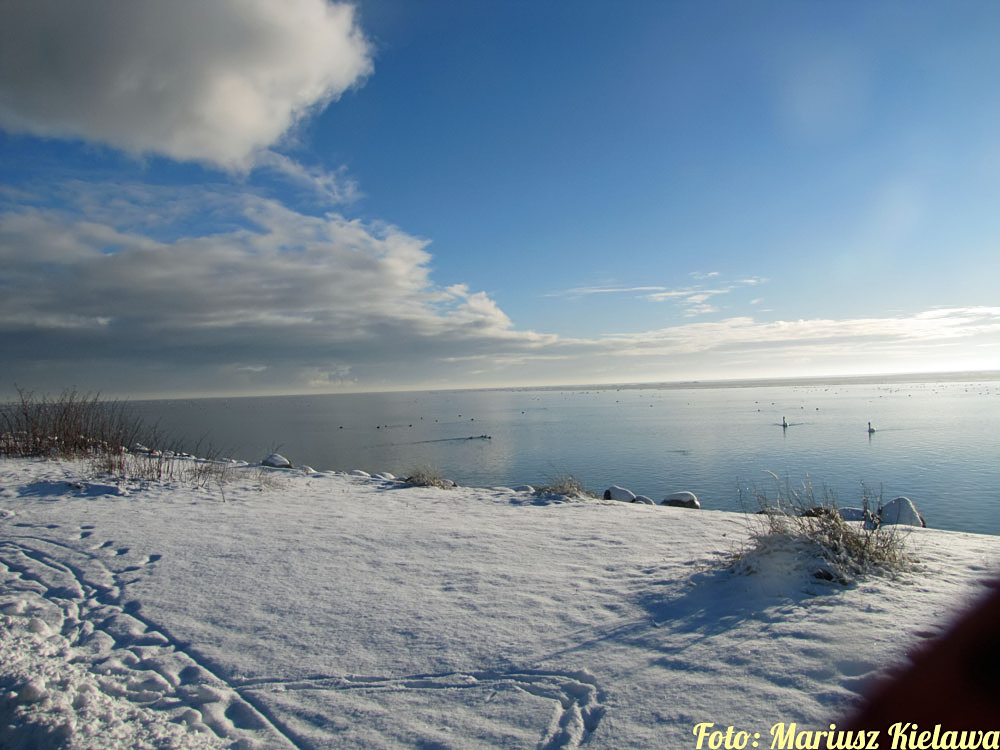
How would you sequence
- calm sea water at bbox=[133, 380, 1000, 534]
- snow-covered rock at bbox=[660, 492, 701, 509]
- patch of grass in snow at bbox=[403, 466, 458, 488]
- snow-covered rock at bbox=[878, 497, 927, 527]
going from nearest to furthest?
snow-covered rock at bbox=[878, 497, 927, 527] < patch of grass in snow at bbox=[403, 466, 458, 488] < snow-covered rock at bbox=[660, 492, 701, 509] < calm sea water at bbox=[133, 380, 1000, 534]

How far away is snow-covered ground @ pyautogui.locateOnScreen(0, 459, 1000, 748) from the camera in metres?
3.21

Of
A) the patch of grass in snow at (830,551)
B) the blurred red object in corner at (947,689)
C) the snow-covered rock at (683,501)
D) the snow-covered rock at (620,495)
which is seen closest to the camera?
the blurred red object in corner at (947,689)

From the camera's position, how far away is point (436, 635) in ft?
14.3

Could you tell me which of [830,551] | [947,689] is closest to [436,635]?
[947,689]

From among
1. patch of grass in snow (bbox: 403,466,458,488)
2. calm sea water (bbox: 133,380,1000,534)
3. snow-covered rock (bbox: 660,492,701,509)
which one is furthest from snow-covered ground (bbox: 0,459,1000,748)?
snow-covered rock (bbox: 660,492,701,509)

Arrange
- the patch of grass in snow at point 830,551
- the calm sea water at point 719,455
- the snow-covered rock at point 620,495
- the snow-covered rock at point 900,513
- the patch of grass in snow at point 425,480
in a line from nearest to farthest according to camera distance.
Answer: the patch of grass in snow at point 830,551, the snow-covered rock at point 900,513, the patch of grass in snow at point 425,480, the snow-covered rock at point 620,495, the calm sea water at point 719,455

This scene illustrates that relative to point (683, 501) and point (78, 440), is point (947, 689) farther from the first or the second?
point (78, 440)

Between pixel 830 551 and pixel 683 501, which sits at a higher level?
pixel 830 551

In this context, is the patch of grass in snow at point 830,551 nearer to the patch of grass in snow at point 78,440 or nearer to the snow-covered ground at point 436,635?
the snow-covered ground at point 436,635

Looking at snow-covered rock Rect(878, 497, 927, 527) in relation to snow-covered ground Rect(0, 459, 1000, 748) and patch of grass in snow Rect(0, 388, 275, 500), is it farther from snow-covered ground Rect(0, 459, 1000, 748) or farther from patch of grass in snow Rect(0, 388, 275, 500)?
patch of grass in snow Rect(0, 388, 275, 500)

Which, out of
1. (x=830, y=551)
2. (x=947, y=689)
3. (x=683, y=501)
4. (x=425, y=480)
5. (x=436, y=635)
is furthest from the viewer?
(x=683, y=501)

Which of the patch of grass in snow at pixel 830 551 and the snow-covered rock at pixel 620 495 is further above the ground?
the patch of grass in snow at pixel 830 551

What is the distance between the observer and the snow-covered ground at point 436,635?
321cm

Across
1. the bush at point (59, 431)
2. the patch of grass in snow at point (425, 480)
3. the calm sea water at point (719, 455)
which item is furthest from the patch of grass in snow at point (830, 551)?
the bush at point (59, 431)
